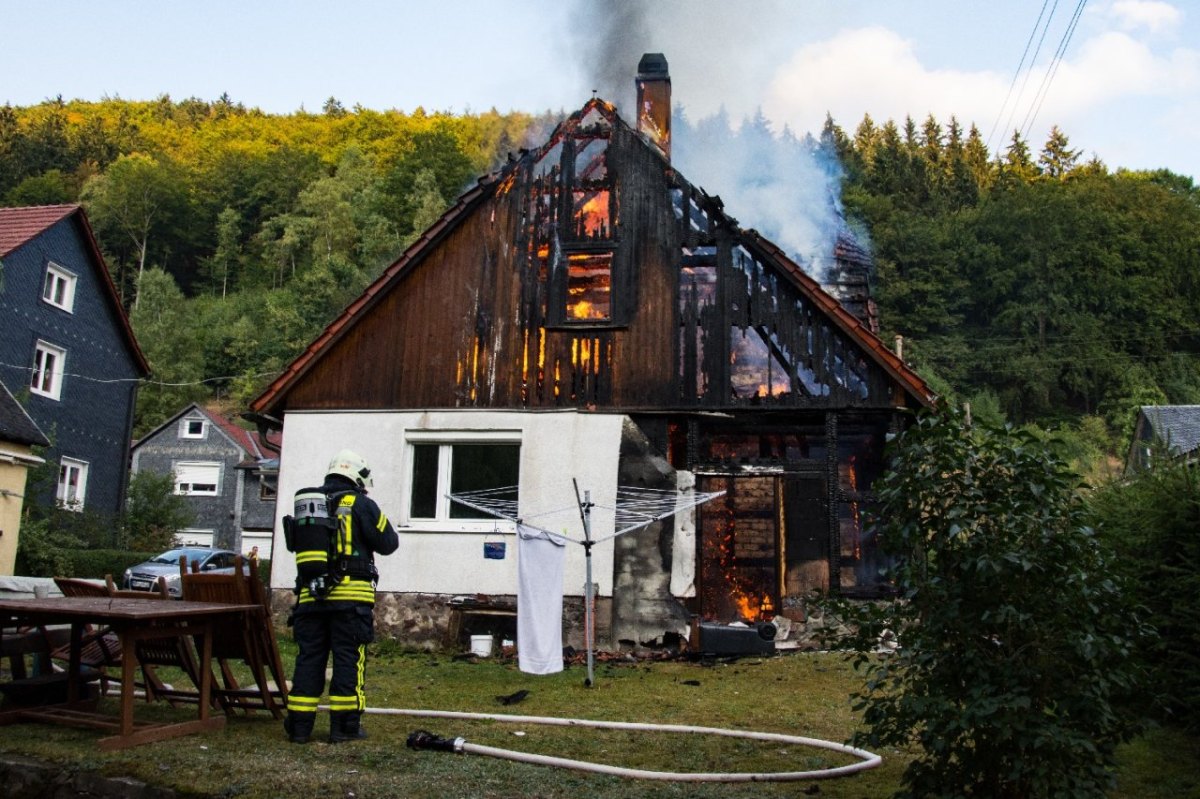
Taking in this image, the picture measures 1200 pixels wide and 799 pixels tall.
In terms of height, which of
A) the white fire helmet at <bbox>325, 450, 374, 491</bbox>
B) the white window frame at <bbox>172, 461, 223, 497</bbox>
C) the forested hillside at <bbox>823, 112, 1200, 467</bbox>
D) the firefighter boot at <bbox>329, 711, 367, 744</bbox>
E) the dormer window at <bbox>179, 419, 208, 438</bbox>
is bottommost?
the firefighter boot at <bbox>329, 711, 367, 744</bbox>

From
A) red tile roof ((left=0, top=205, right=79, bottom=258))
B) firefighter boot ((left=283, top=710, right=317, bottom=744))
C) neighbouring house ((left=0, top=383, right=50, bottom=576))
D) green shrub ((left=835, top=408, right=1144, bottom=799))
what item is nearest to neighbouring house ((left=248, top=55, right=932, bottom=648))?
firefighter boot ((left=283, top=710, right=317, bottom=744))

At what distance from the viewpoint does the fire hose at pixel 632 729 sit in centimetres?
570

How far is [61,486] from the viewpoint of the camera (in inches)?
1119

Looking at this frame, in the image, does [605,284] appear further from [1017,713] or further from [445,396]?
[1017,713]

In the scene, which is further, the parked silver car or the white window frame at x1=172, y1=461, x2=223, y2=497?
the white window frame at x1=172, y1=461, x2=223, y2=497

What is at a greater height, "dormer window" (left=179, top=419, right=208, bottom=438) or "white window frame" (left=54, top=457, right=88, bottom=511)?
"dormer window" (left=179, top=419, right=208, bottom=438)

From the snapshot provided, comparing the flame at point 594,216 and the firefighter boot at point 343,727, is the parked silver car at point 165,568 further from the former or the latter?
the firefighter boot at point 343,727

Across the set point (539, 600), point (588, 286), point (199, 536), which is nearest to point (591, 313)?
point (588, 286)

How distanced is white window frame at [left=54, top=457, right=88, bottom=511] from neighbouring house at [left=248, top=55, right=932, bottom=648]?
16.2 meters

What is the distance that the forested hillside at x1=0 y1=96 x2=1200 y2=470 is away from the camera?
60438 mm

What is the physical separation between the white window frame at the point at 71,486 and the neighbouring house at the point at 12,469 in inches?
296

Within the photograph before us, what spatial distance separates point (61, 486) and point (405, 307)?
18.7 metres

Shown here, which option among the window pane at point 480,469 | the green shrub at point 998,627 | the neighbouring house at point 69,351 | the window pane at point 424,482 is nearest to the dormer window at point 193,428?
the neighbouring house at point 69,351

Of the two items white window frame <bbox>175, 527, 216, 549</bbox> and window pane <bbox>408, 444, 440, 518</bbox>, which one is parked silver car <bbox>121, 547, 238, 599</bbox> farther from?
→ white window frame <bbox>175, 527, 216, 549</bbox>
